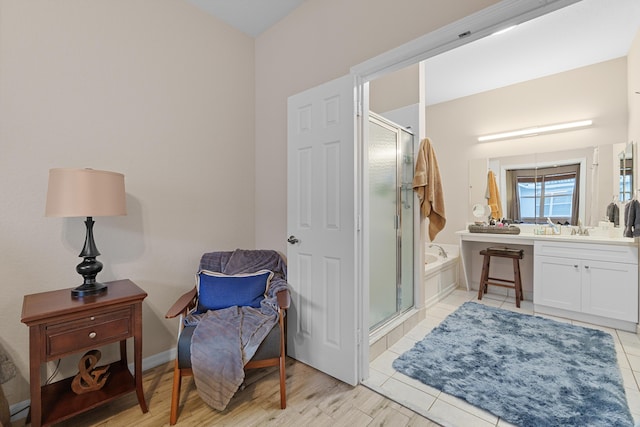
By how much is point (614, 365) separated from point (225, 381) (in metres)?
2.82

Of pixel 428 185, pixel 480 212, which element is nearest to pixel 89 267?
pixel 428 185

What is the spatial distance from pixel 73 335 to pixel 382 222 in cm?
220

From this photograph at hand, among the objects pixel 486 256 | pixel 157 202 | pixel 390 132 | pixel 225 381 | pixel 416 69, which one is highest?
pixel 416 69

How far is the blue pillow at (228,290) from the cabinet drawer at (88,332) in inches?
18.5

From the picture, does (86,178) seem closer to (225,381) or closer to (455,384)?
(225,381)

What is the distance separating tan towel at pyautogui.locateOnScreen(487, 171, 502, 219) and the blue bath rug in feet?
4.76

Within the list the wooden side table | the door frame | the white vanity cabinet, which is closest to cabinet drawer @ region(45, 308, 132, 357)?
the wooden side table

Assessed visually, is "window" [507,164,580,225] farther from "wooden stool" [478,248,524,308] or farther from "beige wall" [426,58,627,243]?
"wooden stool" [478,248,524,308]

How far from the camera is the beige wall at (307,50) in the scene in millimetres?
1629

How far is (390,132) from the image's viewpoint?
2.62 meters

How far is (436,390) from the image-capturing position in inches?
72.6

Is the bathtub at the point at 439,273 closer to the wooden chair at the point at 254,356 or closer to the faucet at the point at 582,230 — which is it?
the faucet at the point at 582,230

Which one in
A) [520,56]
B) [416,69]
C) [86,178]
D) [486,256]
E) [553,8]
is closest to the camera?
[553,8]

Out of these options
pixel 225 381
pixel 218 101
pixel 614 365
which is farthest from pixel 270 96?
pixel 614 365
